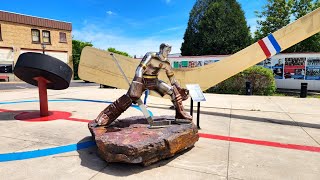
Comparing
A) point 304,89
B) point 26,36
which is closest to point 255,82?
point 304,89

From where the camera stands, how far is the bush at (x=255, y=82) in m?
12.9

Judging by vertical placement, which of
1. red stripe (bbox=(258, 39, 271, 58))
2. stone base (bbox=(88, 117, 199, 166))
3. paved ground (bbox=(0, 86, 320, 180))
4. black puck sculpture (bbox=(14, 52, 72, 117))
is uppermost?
red stripe (bbox=(258, 39, 271, 58))

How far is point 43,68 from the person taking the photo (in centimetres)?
543

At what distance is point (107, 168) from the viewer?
3.30 m

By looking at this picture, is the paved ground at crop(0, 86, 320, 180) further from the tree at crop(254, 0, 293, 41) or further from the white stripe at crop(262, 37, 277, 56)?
the tree at crop(254, 0, 293, 41)

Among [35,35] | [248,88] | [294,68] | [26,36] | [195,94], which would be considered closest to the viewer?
[195,94]

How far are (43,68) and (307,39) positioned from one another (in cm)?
2206

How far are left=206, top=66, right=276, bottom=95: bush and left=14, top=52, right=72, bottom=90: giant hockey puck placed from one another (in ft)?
32.6

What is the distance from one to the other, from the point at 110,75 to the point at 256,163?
5.74 meters

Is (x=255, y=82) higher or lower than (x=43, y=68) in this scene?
lower

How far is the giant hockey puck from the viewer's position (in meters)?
5.44

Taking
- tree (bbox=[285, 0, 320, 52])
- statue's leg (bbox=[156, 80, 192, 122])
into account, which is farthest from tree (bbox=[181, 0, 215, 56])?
statue's leg (bbox=[156, 80, 192, 122])

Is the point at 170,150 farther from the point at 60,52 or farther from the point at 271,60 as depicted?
the point at 60,52

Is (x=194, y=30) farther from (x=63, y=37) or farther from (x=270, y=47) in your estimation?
(x=270, y=47)
